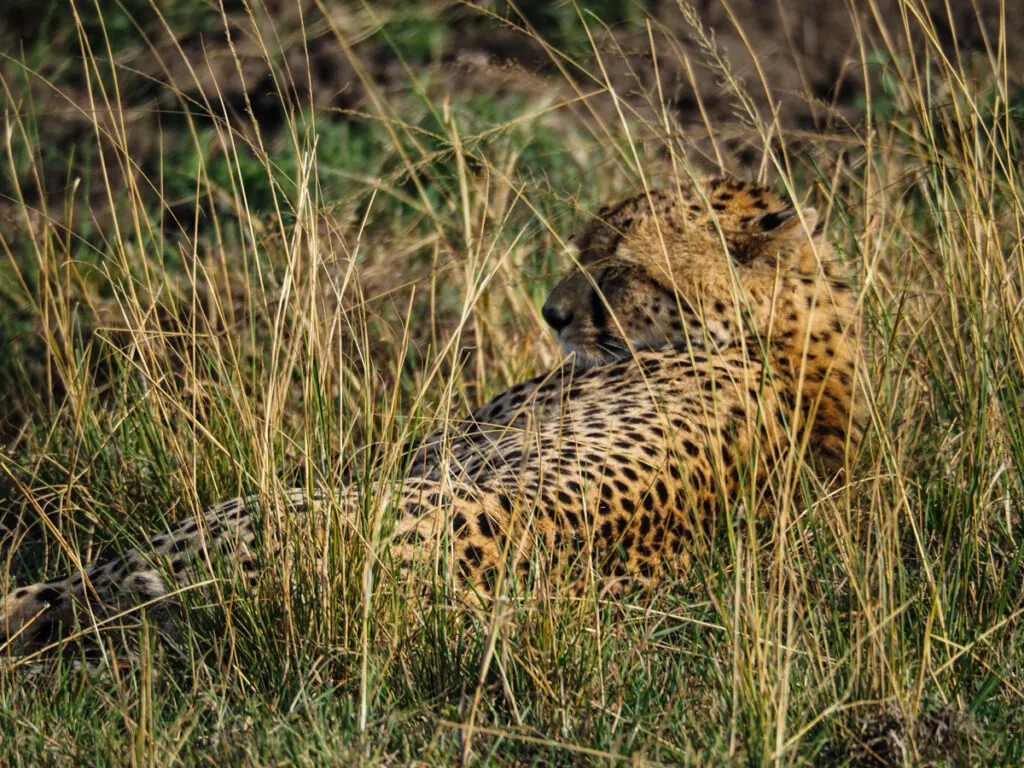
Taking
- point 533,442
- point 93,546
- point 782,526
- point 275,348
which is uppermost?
point 275,348

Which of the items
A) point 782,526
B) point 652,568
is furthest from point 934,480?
point 782,526

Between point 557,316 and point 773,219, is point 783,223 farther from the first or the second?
point 557,316

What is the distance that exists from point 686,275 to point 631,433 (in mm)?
485

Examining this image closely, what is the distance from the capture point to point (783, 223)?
288 cm

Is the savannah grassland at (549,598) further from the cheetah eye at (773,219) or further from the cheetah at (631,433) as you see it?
the cheetah eye at (773,219)

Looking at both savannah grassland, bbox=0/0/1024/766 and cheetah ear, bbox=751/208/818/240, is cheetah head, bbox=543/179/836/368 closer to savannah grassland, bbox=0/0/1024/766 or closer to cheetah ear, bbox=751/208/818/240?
cheetah ear, bbox=751/208/818/240

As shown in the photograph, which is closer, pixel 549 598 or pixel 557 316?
pixel 549 598

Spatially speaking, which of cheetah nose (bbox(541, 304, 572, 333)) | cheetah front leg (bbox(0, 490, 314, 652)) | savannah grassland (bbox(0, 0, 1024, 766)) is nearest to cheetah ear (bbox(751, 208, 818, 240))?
savannah grassland (bbox(0, 0, 1024, 766))

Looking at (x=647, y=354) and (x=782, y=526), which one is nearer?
(x=782, y=526)

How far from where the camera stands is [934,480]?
2705mm

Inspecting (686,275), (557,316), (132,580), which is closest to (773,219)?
(686,275)

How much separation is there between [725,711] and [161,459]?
1.47 meters

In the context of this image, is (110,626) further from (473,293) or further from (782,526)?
(782,526)

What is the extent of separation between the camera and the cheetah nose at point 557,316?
→ 3168 millimetres
